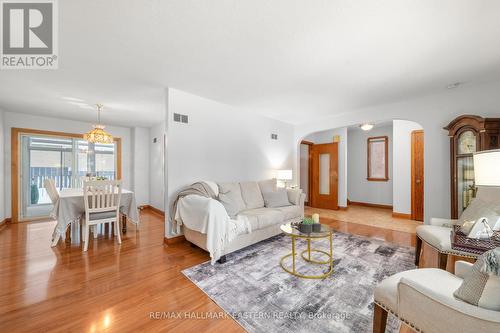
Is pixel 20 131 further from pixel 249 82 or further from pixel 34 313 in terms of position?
pixel 249 82

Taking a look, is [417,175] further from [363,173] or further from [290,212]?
[290,212]

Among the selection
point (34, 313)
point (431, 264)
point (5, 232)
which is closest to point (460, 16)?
point (431, 264)

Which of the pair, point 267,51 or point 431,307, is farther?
point 267,51

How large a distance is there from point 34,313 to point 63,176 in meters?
4.79

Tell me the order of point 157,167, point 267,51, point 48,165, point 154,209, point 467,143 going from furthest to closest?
point 154,209, point 157,167, point 48,165, point 467,143, point 267,51

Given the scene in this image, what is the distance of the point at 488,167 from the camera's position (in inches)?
68.2

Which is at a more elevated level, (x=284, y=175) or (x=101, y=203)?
(x=284, y=175)

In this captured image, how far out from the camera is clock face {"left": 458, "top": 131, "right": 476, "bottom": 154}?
9.47 ft

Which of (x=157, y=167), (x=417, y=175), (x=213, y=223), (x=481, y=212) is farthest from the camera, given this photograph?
(x=157, y=167)

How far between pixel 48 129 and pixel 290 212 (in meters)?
5.99

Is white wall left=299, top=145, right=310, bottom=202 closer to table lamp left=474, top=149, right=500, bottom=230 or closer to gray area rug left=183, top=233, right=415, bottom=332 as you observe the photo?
gray area rug left=183, top=233, right=415, bottom=332

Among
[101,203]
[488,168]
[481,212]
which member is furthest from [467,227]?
[101,203]

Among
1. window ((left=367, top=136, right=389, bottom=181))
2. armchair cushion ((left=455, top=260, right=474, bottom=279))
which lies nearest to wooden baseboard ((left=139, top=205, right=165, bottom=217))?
armchair cushion ((left=455, top=260, right=474, bottom=279))

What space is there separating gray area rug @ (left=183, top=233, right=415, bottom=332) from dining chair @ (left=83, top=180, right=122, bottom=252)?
1.82 metres
